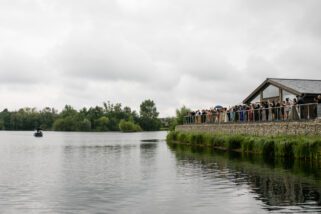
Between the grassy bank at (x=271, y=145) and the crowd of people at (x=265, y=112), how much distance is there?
1.91 metres

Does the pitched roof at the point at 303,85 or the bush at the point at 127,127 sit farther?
the bush at the point at 127,127

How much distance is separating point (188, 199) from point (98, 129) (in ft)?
550

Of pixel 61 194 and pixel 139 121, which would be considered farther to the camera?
pixel 139 121

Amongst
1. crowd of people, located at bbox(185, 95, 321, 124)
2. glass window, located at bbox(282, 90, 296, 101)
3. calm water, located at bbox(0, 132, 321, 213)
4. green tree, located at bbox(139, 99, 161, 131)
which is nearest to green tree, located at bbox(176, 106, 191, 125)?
crowd of people, located at bbox(185, 95, 321, 124)

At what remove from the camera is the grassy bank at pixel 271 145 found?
102ft

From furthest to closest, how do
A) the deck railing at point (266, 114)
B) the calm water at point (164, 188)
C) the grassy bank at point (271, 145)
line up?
the deck railing at point (266, 114)
the grassy bank at point (271, 145)
the calm water at point (164, 188)

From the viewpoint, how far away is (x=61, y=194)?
19312 millimetres

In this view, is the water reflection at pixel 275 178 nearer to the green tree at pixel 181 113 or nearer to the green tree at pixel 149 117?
the green tree at pixel 181 113

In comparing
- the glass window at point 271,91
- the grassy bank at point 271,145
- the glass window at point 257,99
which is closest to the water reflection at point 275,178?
the grassy bank at point 271,145

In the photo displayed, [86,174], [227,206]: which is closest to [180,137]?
[86,174]

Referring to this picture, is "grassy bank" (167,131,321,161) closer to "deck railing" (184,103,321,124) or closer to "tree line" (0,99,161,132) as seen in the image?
"deck railing" (184,103,321,124)

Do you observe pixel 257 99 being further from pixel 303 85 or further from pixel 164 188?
pixel 164 188

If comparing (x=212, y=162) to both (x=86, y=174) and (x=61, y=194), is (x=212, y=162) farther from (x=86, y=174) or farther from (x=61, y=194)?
(x=61, y=194)

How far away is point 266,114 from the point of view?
4031cm
